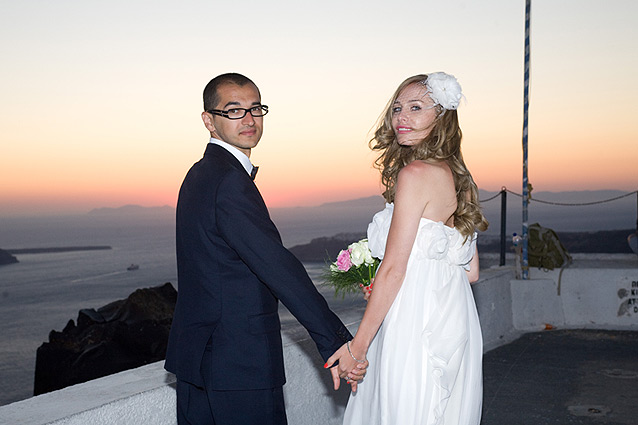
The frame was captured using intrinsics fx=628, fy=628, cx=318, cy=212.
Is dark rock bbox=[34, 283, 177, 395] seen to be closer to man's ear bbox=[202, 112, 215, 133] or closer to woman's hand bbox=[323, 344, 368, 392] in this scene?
woman's hand bbox=[323, 344, 368, 392]

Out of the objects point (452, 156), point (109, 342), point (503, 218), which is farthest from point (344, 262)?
point (109, 342)

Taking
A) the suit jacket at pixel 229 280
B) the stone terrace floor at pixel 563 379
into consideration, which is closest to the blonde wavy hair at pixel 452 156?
the suit jacket at pixel 229 280

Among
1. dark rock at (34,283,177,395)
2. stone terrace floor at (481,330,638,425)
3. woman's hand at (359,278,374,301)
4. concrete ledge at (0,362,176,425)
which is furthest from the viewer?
dark rock at (34,283,177,395)

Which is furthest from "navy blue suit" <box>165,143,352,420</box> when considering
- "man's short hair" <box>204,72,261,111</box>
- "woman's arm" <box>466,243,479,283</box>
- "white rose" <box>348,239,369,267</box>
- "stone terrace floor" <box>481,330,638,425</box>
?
"stone terrace floor" <box>481,330,638,425</box>

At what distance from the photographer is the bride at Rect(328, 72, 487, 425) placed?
284 cm

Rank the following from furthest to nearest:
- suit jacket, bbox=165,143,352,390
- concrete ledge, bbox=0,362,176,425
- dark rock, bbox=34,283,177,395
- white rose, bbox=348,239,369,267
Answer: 1. dark rock, bbox=34,283,177,395
2. white rose, bbox=348,239,369,267
3. concrete ledge, bbox=0,362,176,425
4. suit jacket, bbox=165,143,352,390

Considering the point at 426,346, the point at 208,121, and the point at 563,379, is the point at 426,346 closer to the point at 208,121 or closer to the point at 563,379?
the point at 208,121

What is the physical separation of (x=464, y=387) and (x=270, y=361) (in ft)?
3.53

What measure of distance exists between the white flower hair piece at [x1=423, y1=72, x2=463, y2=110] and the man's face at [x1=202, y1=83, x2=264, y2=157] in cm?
88

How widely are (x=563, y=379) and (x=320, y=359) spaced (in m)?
3.26

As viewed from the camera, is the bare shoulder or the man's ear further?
the bare shoulder

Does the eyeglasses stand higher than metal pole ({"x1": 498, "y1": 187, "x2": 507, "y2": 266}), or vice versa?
the eyeglasses

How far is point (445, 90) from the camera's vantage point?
297 centimetres

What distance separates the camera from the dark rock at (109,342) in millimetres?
34656
